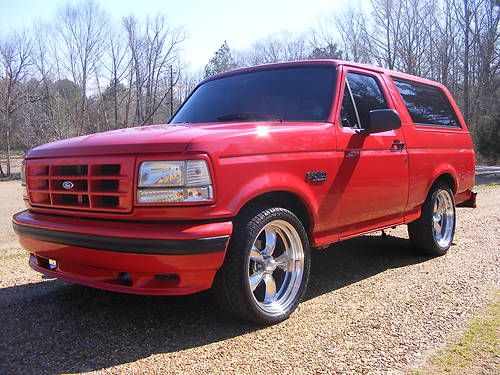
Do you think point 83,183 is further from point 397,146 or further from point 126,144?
point 397,146

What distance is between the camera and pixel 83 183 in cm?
325

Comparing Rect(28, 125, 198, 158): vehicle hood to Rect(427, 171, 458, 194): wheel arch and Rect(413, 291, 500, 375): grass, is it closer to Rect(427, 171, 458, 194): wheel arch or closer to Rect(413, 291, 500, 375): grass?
Rect(413, 291, 500, 375): grass

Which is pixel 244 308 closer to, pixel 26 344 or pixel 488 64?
pixel 26 344

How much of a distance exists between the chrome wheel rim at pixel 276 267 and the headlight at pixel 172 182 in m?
0.66

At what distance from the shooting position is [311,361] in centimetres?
286

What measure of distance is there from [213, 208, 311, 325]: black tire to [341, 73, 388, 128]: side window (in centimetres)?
141

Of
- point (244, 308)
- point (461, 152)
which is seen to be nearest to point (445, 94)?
point (461, 152)

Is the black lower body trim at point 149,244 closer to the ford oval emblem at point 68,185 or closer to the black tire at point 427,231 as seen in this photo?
the ford oval emblem at point 68,185

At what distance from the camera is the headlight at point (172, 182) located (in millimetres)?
2973

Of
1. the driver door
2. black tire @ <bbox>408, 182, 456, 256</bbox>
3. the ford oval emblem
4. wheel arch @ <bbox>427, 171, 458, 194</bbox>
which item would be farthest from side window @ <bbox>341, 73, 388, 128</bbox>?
the ford oval emblem

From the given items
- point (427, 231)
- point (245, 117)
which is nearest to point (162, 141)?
point (245, 117)

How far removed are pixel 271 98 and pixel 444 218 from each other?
2.96 m

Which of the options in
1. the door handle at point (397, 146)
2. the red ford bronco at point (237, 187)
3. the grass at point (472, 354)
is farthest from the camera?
the door handle at point (397, 146)

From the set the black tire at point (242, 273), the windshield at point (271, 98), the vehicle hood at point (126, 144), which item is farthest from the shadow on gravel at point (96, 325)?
the windshield at point (271, 98)
